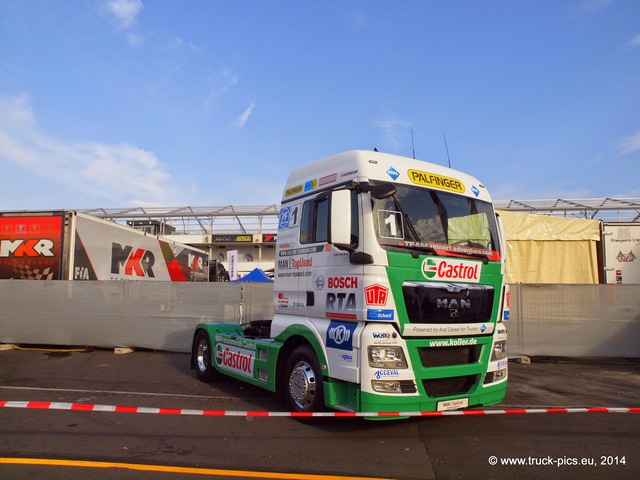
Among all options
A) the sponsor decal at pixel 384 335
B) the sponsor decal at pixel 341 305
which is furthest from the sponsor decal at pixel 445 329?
the sponsor decal at pixel 341 305

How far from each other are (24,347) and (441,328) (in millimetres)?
12048

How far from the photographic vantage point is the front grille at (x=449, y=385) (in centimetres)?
502

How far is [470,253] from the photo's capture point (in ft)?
18.1

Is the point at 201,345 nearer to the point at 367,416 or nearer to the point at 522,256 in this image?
the point at 367,416

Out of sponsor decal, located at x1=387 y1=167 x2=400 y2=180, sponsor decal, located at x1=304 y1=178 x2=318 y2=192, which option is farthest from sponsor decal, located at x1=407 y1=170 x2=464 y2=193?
sponsor decal, located at x1=304 y1=178 x2=318 y2=192

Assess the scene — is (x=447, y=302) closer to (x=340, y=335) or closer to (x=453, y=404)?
(x=453, y=404)

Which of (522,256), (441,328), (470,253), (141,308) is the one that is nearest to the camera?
(441,328)

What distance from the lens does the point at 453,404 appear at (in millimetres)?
5102

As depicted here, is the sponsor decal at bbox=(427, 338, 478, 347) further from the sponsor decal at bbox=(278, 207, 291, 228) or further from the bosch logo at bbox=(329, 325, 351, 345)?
the sponsor decal at bbox=(278, 207, 291, 228)

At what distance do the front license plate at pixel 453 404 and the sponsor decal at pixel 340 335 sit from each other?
119cm

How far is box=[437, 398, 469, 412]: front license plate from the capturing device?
5.03 metres

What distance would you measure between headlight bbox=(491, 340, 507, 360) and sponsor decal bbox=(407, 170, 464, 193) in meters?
1.95

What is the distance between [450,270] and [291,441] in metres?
2.56

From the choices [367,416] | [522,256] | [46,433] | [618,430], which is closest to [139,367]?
[46,433]
